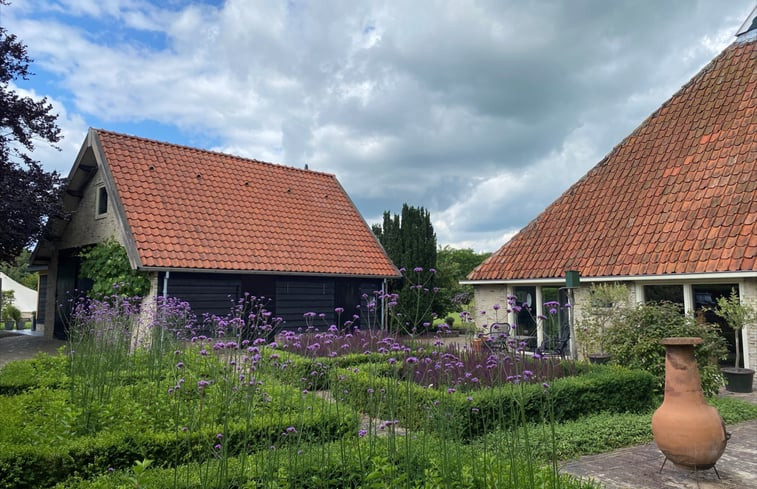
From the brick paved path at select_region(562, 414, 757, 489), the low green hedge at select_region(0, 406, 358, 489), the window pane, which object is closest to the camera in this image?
the low green hedge at select_region(0, 406, 358, 489)

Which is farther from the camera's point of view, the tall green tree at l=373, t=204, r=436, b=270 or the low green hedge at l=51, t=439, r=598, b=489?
the tall green tree at l=373, t=204, r=436, b=270

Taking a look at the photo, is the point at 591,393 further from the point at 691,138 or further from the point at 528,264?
the point at 691,138

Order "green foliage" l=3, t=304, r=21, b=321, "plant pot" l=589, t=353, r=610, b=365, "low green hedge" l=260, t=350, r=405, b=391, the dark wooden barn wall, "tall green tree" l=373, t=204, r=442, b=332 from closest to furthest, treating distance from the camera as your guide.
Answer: "low green hedge" l=260, t=350, r=405, b=391
"plant pot" l=589, t=353, r=610, b=365
the dark wooden barn wall
"tall green tree" l=373, t=204, r=442, b=332
"green foliage" l=3, t=304, r=21, b=321

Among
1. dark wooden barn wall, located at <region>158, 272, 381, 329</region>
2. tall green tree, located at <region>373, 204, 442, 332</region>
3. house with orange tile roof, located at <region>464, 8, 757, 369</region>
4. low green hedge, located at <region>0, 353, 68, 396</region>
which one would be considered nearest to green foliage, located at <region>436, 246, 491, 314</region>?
tall green tree, located at <region>373, 204, 442, 332</region>

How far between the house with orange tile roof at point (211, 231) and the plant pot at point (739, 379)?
1073 cm

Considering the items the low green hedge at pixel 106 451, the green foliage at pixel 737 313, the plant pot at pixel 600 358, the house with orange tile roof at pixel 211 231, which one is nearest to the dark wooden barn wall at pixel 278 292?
the house with orange tile roof at pixel 211 231

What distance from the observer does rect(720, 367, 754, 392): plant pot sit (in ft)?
31.7

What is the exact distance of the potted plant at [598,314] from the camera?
38.4 feet

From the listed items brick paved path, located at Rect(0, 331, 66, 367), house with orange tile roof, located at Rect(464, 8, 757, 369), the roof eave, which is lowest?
brick paved path, located at Rect(0, 331, 66, 367)

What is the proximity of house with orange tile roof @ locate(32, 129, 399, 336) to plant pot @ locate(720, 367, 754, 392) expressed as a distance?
1073cm

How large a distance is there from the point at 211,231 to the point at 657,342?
1224 centimetres

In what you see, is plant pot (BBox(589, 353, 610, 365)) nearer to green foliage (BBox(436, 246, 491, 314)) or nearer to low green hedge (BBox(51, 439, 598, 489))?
green foliage (BBox(436, 246, 491, 314))

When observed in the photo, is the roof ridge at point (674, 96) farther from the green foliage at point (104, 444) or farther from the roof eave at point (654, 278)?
the green foliage at point (104, 444)

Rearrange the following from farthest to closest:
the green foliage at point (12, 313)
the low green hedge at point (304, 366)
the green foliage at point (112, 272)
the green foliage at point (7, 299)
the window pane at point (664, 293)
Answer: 1. the green foliage at point (7, 299)
2. the green foliage at point (12, 313)
3. the green foliage at point (112, 272)
4. the window pane at point (664, 293)
5. the low green hedge at point (304, 366)
